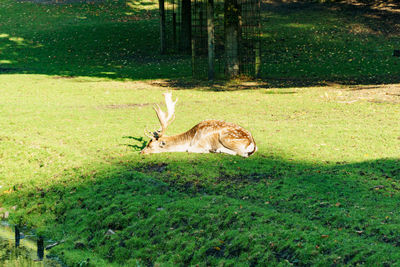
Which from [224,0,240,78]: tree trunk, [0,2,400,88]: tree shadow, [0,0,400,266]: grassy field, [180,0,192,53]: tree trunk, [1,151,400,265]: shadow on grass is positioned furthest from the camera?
[180,0,192,53]: tree trunk

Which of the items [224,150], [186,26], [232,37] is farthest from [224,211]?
[186,26]

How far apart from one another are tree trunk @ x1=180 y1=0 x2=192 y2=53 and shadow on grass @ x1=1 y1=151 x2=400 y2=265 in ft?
63.3

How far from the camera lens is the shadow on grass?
5648 mm

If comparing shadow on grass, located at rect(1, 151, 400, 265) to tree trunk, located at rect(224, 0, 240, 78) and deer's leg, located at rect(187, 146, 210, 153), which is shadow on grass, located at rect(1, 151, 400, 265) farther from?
tree trunk, located at rect(224, 0, 240, 78)

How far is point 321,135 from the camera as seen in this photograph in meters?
10.9

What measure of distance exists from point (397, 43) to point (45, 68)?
1855 cm

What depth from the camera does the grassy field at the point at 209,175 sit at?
5.90m

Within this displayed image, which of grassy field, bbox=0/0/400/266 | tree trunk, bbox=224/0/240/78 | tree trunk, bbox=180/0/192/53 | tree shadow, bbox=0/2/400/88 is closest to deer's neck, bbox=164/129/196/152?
grassy field, bbox=0/0/400/266

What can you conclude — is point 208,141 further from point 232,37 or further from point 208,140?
point 232,37

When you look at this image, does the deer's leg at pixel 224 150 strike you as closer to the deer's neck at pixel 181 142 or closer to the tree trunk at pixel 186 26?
the deer's neck at pixel 181 142

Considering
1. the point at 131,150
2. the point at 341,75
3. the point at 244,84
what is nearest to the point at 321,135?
the point at 131,150

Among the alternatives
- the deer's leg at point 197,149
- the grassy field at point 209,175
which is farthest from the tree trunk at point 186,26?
the deer's leg at point 197,149

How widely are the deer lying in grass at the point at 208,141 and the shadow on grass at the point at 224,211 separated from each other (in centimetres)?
33

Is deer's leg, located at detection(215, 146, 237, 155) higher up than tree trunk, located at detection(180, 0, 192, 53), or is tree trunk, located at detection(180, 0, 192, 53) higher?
tree trunk, located at detection(180, 0, 192, 53)
